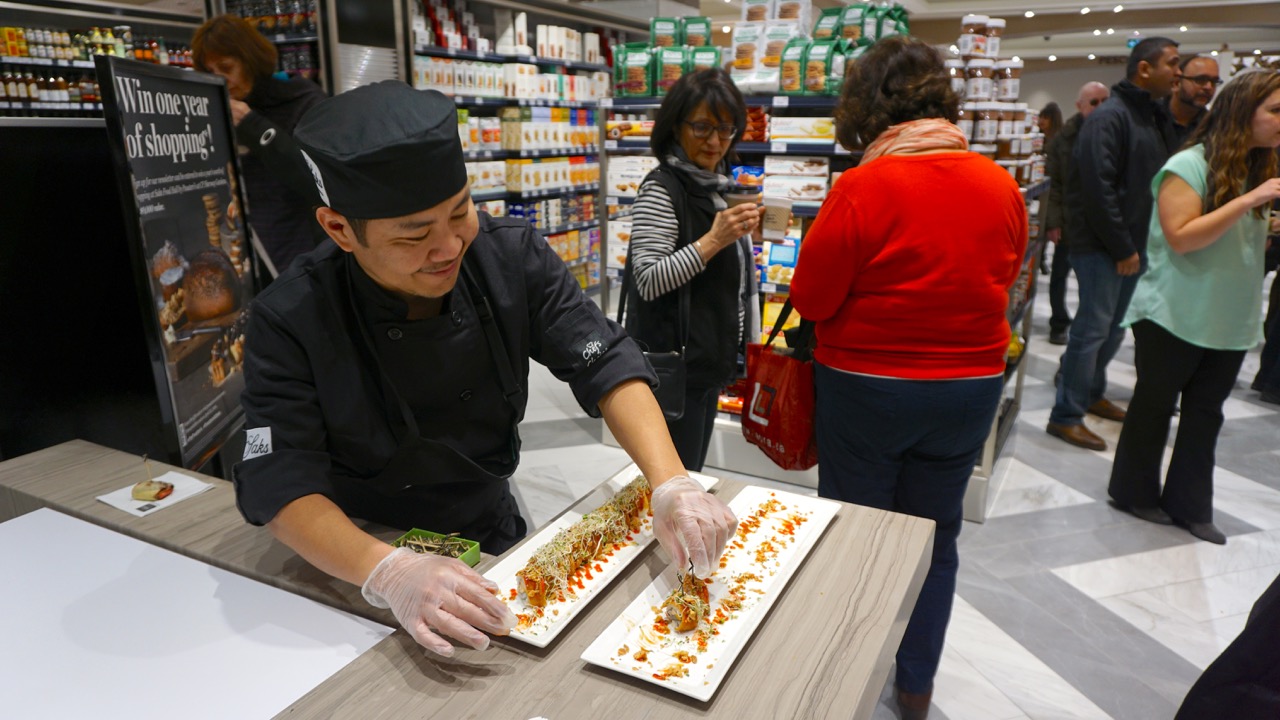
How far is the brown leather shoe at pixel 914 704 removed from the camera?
7.36ft

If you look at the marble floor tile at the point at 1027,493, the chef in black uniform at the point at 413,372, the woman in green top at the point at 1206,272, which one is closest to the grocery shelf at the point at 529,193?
the marble floor tile at the point at 1027,493

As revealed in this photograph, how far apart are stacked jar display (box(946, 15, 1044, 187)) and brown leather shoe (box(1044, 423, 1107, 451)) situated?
1374 mm

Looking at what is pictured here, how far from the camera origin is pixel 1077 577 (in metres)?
3.05

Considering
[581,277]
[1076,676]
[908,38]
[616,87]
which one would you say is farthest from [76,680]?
[581,277]

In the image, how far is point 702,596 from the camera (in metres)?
1.20

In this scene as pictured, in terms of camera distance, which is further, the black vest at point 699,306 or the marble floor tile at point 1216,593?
the marble floor tile at point 1216,593

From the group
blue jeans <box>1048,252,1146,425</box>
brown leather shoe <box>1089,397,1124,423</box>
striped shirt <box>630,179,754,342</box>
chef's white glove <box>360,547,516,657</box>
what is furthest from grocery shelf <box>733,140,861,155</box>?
chef's white glove <box>360,547,516,657</box>

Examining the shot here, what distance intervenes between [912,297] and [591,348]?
2.90 feet

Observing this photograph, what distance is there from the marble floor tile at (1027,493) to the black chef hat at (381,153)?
3.20 metres

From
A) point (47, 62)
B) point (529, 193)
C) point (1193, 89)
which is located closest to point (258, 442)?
point (47, 62)

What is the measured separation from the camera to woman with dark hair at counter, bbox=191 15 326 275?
9.60 feet

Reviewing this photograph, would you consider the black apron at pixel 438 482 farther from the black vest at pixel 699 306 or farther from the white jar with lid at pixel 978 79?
the white jar with lid at pixel 978 79

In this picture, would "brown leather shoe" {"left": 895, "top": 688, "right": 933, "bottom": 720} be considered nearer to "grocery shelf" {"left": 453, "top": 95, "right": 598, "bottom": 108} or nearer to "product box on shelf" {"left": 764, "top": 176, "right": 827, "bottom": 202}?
"product box on shelf" {"left": 764, "top": 176, "right": 827, "bottom": 202}

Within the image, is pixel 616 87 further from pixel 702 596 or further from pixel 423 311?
pixel 702 596
